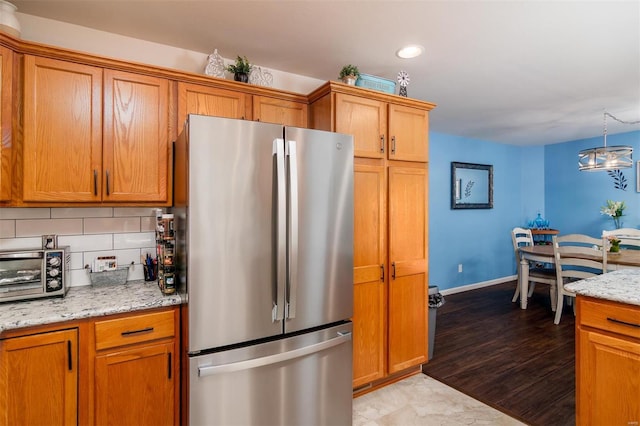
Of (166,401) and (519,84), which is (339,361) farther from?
(519,84)

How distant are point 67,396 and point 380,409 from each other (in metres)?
1.81

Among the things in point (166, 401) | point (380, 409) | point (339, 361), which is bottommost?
point (380, 409)

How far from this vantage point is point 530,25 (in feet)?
6.73

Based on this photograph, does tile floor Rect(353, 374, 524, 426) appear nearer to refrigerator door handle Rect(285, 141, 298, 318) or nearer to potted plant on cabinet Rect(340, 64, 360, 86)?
refrigerator door handle Rect(285, 141, 298, 318)

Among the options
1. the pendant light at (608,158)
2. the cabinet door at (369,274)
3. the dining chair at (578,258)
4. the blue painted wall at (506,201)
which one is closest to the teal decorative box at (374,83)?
the cabinet door at (369,274)

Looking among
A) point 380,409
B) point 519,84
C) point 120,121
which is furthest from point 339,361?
point 519,84

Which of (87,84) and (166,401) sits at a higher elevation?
(87,84)

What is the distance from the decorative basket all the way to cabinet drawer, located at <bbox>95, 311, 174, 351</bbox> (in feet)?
1.73

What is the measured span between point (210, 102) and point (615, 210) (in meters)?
5.67

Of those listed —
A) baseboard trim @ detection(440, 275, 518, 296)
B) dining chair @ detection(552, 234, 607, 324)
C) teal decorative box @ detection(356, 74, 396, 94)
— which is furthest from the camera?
baseboard trim @ detection(440, 275, 518, 296)

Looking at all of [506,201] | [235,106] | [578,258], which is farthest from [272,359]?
[506,201]

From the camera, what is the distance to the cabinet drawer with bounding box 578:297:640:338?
5.04ft

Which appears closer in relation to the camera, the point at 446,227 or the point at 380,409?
the point at 380,409

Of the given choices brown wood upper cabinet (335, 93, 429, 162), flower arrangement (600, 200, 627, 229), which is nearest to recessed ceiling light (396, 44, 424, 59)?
brown wood upper cabinet (335, 93, 429, 162)
